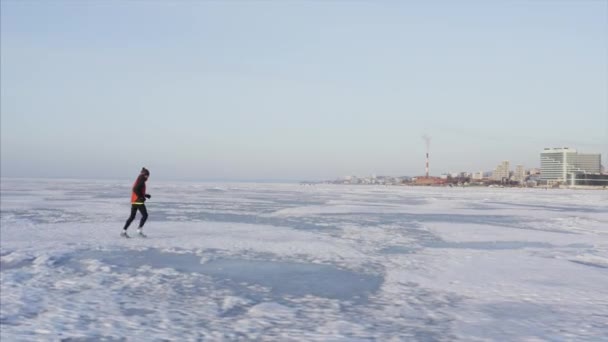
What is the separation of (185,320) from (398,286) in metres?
2.22

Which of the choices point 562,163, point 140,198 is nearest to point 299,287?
point 140,198

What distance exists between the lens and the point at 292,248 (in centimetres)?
733

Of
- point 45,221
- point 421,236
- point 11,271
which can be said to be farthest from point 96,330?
point 45,221

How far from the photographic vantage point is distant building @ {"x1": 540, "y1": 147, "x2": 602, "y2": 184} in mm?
149625

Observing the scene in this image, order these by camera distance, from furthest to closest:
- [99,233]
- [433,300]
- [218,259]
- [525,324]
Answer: [99,233]
[218,259]
[433,300]
[525,324]

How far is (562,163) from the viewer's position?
6058 inches

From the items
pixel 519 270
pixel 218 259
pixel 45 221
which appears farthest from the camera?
pixel 45 221

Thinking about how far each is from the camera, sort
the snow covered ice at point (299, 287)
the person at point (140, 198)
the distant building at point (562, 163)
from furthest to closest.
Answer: the distant building at point (562, 163) → the person at point (140, 198) → the snow covered ice at point (299, 287)

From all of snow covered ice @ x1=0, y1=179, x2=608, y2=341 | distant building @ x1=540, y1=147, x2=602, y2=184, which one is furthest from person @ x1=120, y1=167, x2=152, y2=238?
distant building @ x1=540, y1=147, x2=602, y2=184

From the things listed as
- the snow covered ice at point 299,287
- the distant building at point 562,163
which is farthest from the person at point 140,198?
the distant building at point 562,163

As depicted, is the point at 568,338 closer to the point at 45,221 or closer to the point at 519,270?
the point at 519,270

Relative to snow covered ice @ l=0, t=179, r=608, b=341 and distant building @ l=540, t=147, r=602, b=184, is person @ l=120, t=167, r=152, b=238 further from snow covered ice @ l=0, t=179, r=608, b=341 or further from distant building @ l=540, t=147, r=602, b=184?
distant building @ l=540, t=147, r=602, b=184

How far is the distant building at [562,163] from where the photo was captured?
149625 mm

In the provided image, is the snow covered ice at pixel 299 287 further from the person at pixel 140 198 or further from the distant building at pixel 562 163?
the distant building at pixel 562 163
